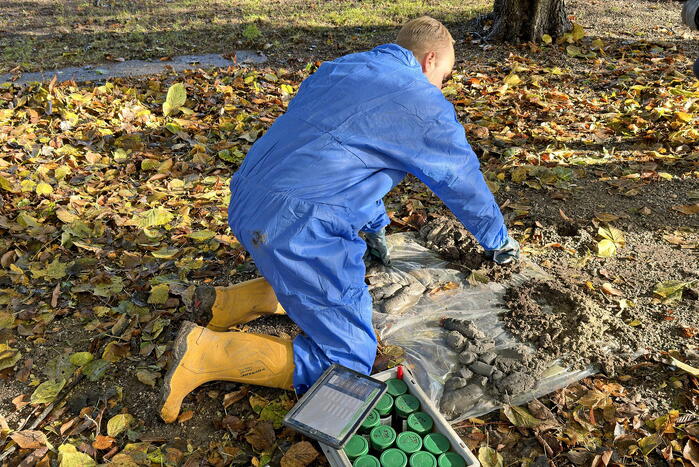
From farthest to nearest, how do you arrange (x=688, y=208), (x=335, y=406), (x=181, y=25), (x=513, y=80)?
(x=181, y=25)
(x=513, y=80)
(x=688, y=208)
(x=335, y=406)

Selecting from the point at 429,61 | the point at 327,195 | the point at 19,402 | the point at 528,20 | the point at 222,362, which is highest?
the point at 429,61

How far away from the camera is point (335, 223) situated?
2.21 metres

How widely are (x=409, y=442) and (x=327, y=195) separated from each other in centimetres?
97

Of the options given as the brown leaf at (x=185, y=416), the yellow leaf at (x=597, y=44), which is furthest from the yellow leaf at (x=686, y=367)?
the yellow leaf at (x=597, y=44)

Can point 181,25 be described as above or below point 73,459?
above

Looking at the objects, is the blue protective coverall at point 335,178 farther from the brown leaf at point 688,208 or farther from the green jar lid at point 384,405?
the brown leaf at point 688,208

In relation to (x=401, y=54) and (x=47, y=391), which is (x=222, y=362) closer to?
(x=47, y=391)

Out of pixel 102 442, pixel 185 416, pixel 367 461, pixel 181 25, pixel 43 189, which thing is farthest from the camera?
pixel 181 25

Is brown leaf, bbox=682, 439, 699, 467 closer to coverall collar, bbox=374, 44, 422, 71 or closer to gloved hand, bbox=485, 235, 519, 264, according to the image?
gloved hand, bbox=485, 235, 519, 264

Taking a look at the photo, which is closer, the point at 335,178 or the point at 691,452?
the point at 691,452

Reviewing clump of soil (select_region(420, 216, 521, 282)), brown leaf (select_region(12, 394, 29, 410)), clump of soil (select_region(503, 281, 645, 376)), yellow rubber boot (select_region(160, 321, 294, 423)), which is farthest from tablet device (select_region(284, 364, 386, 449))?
brown leaf (select_region(12, 394, 29, 410))

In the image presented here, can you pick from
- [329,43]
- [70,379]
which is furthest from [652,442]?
[329,43]

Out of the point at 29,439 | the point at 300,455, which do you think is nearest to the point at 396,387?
the point at 300,455

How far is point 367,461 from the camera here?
1.97 meters
